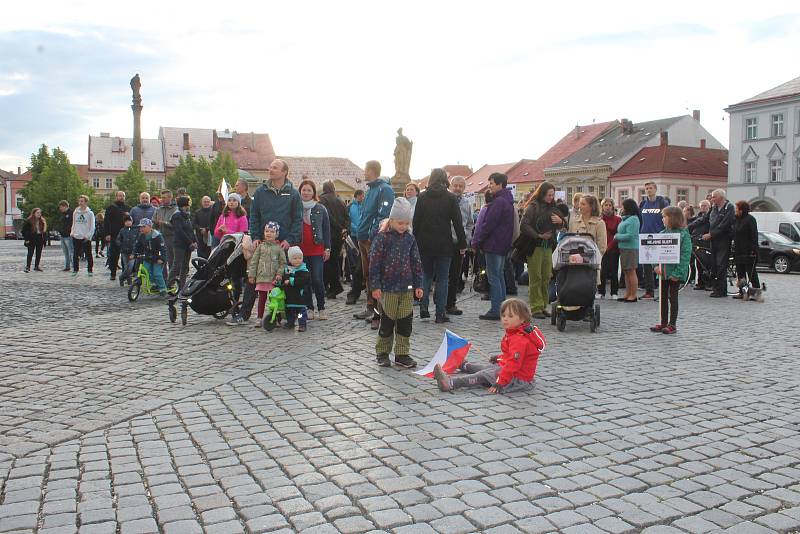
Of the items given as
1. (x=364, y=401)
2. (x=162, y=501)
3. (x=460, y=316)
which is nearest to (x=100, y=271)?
(x=460, y=316)

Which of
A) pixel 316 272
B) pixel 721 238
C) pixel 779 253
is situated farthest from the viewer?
pixel 779 253

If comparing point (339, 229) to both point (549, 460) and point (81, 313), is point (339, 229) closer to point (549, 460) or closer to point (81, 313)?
point (81, 313)

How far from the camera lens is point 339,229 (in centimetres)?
1349

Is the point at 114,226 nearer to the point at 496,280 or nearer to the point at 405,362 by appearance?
the point at 496,280

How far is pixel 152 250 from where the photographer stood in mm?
13570

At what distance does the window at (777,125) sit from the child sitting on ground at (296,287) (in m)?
55.3

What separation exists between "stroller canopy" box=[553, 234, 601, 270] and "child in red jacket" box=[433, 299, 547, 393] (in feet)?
12.1

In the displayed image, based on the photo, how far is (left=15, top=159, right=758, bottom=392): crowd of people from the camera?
752cm

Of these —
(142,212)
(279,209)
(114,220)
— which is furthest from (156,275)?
(114,220)

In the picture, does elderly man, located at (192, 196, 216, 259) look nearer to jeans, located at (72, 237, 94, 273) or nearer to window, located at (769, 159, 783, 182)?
jeans, located at (72, 237, 94, 273)

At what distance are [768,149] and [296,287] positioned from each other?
56.0 m

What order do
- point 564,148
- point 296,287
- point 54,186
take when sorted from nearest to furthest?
point 296,287
point 54,186
point 564,148

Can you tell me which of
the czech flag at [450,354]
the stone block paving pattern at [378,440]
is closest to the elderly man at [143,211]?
the stone block paving pattern at [378,440]

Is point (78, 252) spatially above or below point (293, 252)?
below
